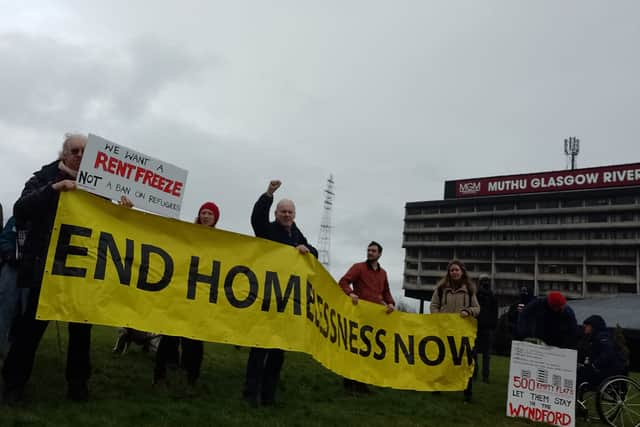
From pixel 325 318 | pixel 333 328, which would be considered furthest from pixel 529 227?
pixel 325 318

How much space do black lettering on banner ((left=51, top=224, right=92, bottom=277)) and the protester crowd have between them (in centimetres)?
10

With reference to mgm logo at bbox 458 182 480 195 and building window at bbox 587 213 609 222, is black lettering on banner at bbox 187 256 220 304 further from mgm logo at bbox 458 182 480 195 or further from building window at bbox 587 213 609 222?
mgm logo at bbox 458 182 480 195

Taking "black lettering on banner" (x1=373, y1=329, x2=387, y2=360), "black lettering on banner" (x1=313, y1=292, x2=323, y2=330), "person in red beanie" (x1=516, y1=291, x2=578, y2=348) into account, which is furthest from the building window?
"black lettering on banner" (x1=313, y1=292, x2=323, y2=330)

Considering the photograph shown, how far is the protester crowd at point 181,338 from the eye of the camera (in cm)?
492

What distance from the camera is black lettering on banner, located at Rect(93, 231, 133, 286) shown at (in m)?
5.18

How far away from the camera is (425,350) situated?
7543 mm

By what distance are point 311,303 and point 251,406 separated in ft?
4.21

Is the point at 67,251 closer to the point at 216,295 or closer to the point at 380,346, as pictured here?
the point at 216,295

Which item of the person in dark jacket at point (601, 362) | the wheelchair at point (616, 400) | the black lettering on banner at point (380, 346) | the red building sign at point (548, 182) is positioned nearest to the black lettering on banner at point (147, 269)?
the black lettering on banner at point (380, 346)

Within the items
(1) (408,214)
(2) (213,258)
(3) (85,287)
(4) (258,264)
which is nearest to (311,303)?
(4) (258,264)

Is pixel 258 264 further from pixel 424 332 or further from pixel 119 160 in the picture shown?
pixel 424 332

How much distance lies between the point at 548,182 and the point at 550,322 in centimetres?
9506

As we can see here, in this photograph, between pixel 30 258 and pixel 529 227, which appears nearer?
pixel 30 258

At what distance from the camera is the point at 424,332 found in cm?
765
